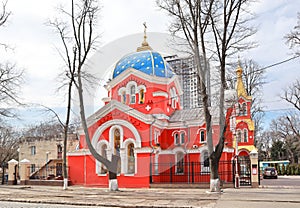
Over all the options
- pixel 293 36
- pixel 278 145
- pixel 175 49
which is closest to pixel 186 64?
pixel 175 49

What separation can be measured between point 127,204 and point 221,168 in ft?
38.7

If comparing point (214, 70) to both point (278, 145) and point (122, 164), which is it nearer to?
point (122, 164)

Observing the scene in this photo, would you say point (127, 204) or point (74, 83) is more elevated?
point (74, 83)

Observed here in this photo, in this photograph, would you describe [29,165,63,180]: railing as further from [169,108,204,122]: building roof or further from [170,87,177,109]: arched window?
[170,87,177,109]: arched window

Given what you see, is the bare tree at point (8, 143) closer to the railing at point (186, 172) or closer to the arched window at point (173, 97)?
the arched window at point (173, 97)

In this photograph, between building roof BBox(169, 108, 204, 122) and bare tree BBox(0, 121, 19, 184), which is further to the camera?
bare tree BBox(0, 121, 19, 184)

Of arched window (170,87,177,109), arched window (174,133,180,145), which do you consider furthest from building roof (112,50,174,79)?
arched window (174,133,180,145)

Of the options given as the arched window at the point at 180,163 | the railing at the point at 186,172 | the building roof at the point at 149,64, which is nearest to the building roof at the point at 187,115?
the building roof at the point at 149,64

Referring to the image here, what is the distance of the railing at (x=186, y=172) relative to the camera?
2220 centimetres

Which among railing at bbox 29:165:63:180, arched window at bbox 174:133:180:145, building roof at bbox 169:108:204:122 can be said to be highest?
building roof at bbox 169:108:204:122

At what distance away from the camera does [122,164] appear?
2308 cm

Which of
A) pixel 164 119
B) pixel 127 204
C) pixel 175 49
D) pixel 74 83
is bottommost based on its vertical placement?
pixel 127 204

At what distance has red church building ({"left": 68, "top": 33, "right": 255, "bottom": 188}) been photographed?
74.5 ft

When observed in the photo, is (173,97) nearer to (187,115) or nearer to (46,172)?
(187,115)
